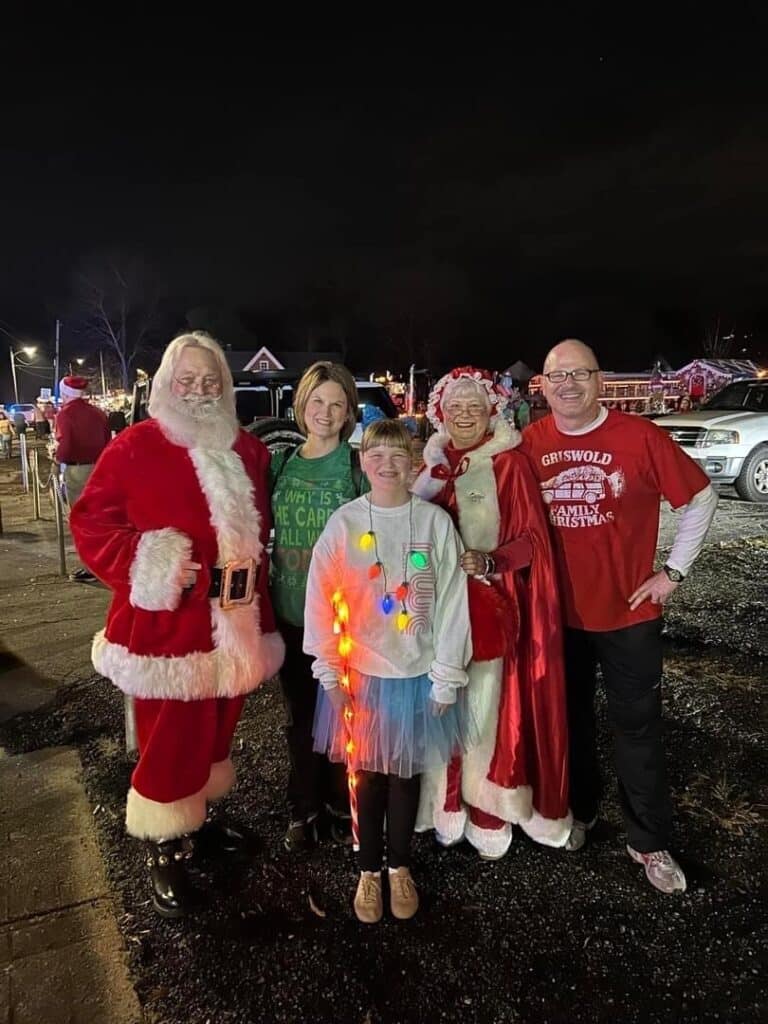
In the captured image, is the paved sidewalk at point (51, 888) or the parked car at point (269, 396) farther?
the parked car at point (269, 396)

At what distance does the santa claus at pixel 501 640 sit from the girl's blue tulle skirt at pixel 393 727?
254mm

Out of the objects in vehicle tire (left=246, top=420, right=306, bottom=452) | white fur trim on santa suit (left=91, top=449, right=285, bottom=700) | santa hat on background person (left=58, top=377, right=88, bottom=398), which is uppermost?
santa hat on background person (left=58, top=377, right=88, bottom=398)

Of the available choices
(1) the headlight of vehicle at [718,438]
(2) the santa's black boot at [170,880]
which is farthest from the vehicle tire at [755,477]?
(2) the santa's black boot at [170,880]

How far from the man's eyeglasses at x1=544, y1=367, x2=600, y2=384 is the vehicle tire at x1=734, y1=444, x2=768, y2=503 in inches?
364

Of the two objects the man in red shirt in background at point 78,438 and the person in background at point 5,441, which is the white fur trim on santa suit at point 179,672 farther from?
the person in background at point 5,441

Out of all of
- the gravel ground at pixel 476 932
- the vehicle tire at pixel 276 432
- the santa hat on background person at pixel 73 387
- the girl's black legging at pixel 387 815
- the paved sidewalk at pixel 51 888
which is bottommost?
the gravel ground at pixel 476 932

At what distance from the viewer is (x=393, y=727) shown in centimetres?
241

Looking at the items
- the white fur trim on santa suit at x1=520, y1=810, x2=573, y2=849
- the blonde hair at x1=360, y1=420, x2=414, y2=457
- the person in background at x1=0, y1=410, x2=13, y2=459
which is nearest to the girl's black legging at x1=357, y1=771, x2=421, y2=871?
the white fur trim on santa suit at x1=520, y1=810, x2=573, y2=849

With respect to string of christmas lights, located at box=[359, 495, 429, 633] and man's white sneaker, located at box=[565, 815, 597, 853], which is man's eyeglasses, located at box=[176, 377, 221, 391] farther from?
man's white sneaker, located at box=[565, 815, 597, 853]

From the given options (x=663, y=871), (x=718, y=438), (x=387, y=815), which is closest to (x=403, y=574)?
(x=387, y=815)

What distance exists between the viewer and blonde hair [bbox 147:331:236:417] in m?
2.57

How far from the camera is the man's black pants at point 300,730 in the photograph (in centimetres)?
283

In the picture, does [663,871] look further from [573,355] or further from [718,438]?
[718,438]

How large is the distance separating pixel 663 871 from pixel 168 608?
87.1 inches
